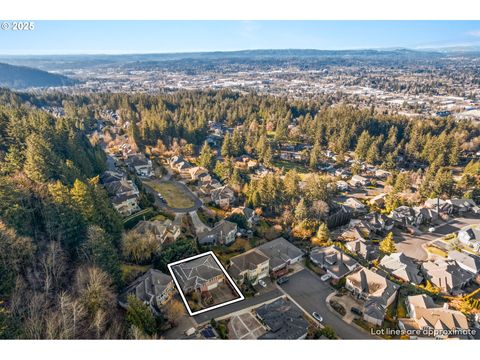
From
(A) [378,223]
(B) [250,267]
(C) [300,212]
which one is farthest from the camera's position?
(A) [378,223]

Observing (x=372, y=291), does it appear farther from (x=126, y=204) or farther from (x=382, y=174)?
(x=382, y=174)

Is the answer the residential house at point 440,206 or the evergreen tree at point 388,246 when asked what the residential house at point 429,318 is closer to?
the evergreen tree at point 388,246

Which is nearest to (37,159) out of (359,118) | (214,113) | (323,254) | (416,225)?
(323,254)

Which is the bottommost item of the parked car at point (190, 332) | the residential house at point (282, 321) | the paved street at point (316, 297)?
the paved street at point (316, 297)

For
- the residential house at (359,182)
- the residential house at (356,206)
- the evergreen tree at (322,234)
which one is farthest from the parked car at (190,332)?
the residential house at (359,182)

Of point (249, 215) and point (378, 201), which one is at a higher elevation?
point (249, 215)

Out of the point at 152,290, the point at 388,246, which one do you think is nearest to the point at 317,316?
the point at 152,290

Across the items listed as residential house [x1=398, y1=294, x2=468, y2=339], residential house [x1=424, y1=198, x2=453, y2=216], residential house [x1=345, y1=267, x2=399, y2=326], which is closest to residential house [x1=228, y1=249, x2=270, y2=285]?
residential house [x1=345, y1=267, x2=399, y2=326]
